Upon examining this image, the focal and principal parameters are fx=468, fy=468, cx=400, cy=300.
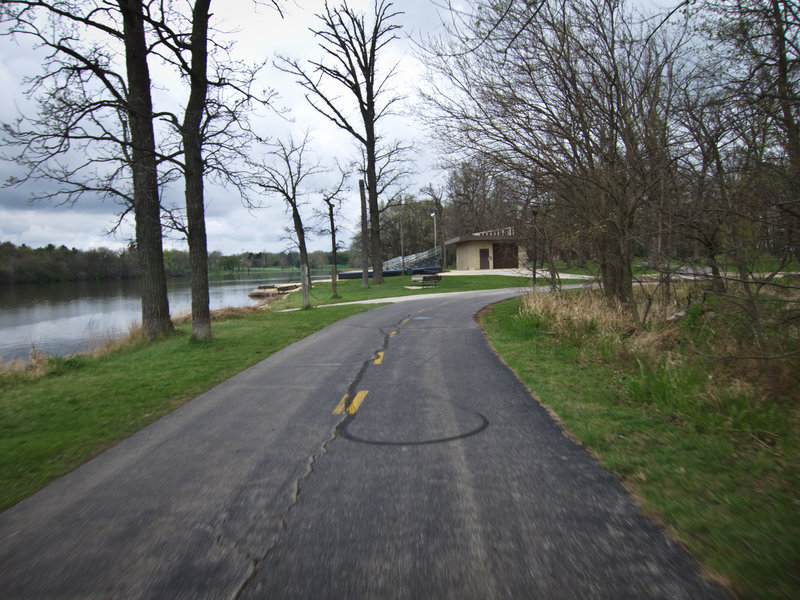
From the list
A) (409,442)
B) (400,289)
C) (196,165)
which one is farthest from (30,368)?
(400,289)

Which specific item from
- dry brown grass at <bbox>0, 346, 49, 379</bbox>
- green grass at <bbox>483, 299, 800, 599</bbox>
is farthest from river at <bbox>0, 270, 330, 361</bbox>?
green grass at <bbox>483, 299, 800, 599</bbox>

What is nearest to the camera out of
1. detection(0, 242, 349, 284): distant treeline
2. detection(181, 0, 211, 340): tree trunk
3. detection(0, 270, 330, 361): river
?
detection(181, 0, 211, 340): tree trunk

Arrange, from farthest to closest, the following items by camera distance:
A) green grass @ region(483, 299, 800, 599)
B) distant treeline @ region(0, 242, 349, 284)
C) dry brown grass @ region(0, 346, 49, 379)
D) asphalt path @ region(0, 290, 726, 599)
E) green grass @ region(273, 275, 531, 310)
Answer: distant treeline @ region(0, 242, 349, 284) < green grass @ region(273, 275, 531, 310) < dry brown grass @ region(0, 346, 49, 379) < green grass @ region(483, 299, 800, 599) < asphalt path @ region(0, 290, 726, 599)

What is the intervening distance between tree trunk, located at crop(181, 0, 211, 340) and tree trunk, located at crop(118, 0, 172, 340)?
981 millimetres

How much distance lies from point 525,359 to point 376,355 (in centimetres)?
302

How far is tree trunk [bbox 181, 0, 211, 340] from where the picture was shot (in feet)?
39.7

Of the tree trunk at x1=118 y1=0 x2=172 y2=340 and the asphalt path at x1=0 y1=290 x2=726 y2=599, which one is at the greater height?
the tree trunk at x1=118 y1=0 x2=172 y2=340

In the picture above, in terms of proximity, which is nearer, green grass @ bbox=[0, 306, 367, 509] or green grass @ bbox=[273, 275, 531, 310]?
green grass @ bbox=[0, 306, 367, 509]

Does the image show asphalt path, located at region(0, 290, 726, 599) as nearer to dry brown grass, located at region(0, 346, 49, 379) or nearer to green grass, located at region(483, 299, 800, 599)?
green grass, located at region(483, 299, 800, 599)

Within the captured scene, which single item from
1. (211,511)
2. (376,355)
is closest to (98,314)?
(376,355)

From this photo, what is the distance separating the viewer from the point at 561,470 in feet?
13.2

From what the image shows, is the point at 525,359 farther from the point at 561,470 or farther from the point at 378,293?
the point at 378,293

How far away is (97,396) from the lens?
7.14 meters

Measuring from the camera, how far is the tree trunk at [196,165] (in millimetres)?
12102
